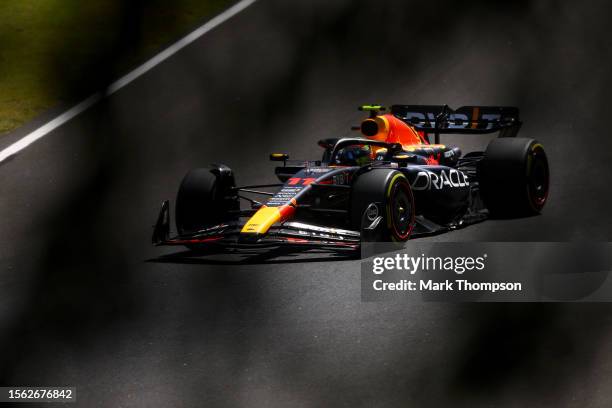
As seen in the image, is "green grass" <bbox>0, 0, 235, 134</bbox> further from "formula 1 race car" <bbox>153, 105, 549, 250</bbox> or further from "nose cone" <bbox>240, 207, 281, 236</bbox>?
"nose cone" <bbox>240, 207, 281, 236</bbox>

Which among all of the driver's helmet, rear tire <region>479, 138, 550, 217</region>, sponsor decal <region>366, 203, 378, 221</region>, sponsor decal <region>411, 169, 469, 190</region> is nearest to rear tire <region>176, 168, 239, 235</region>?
the driver's helmet

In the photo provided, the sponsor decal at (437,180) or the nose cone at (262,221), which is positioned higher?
the sponsor decal at (437,180)

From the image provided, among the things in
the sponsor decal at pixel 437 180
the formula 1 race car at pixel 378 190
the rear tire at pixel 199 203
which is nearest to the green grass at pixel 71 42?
the rear tire at pixel 199 203

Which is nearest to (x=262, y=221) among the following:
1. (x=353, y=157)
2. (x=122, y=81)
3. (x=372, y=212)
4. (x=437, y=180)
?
(x=372, y=212)

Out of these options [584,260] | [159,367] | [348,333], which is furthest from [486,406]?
[584,260]

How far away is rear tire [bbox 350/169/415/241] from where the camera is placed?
9.38m

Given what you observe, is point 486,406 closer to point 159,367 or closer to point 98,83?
point 159,367

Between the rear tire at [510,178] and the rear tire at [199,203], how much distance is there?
276cm

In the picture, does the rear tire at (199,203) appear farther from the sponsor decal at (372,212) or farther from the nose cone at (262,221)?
the sponsor decal at (372,212)

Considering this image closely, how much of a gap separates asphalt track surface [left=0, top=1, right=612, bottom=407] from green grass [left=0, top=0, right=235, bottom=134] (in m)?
0.64

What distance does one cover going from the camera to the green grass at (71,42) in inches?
595

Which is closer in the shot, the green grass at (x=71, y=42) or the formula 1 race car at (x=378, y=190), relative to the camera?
the formula 1 race car at (x=378, y=190)

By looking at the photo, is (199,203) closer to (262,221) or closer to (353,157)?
(262,221)

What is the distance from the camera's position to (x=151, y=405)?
6.29m
